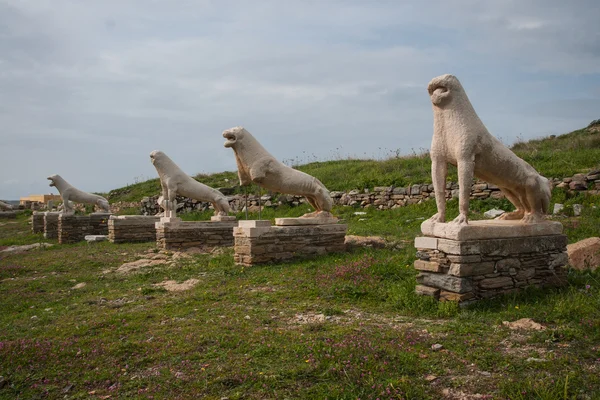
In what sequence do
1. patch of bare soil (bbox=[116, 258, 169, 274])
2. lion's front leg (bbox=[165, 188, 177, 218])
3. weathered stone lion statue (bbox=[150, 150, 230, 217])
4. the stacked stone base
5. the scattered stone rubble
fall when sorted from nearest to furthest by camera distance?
the scattered stone rubble
patch of bare soil (bbox=[116, 258, 169, 274])
lion's front leg (bbox=[165, 188, 177, 218])
weathered stone lion statue (bbox=[150, 150, 230, 217])
the stacked stone base

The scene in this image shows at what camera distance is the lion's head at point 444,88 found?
17.9 ft

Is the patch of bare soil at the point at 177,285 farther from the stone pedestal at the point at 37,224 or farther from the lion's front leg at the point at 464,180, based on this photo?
the stone pedestal at the point at 37,224

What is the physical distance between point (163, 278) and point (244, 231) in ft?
5.67

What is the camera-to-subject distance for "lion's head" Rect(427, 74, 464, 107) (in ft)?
17.9

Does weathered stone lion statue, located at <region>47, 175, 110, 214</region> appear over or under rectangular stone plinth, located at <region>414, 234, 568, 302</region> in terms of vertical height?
over

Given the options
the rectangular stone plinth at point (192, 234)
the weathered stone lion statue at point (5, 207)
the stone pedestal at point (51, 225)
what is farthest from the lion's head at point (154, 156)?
the weathered stone lion statue at point (5, 207)

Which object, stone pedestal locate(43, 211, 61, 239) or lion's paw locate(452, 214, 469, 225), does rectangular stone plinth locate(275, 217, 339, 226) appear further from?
stone pedestal locate(43, 211, 61, 239)

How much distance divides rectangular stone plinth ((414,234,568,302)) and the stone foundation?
47.7ft

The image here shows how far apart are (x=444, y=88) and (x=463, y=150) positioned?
0.81m

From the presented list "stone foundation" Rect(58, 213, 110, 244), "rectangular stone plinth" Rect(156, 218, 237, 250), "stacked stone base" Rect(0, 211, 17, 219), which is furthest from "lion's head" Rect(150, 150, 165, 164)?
"stacked stone base" Rect(0, 211, 17, 219)

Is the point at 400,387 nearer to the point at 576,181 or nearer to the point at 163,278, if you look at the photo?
the point at 163,278

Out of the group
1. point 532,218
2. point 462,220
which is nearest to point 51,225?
point 462,220

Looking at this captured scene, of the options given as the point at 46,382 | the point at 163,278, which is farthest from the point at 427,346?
the point at 163,278

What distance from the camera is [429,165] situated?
53.5 ft
